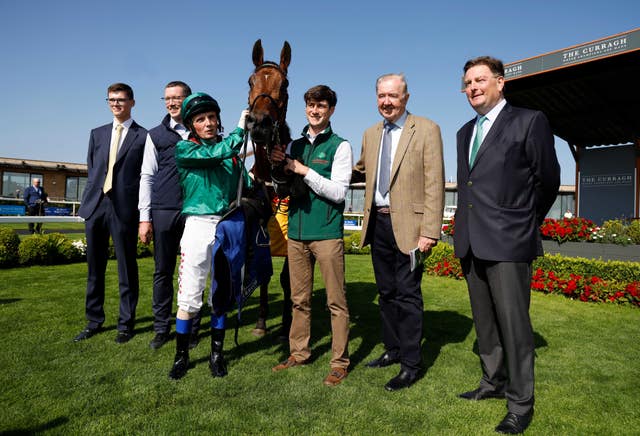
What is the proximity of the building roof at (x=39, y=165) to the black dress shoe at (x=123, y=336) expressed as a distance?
34679 mm

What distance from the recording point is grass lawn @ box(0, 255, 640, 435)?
262 centimetres

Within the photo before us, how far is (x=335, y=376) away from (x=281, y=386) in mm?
461

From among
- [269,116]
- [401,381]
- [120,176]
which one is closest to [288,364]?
[401,381]

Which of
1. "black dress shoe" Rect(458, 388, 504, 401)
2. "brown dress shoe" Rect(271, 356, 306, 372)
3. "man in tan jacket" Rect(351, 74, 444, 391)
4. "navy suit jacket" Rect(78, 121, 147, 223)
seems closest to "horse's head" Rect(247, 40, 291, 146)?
"man in tan jacket" Rect(351, 74, 444, 391)

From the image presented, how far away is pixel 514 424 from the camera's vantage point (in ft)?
8.50

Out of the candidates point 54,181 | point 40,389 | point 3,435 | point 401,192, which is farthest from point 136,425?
point 54,181

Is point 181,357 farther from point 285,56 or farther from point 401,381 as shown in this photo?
point 285,56

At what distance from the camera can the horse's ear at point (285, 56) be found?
4.02 meters

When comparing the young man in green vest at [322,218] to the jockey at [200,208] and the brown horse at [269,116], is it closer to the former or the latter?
the brown horse at [269,116]

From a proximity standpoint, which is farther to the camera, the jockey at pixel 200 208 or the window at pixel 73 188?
the window at pixel 73 188

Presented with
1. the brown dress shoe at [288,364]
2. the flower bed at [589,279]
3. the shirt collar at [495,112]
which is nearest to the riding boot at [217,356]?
the brown dress shoe at [288,364]

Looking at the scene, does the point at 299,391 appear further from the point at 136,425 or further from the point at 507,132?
the point at 507,132

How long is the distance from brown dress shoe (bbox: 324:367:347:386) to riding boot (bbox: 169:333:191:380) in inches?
48.4

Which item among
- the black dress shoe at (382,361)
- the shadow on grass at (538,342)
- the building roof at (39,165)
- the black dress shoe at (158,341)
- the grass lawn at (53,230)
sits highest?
the building roof at (39,165)
